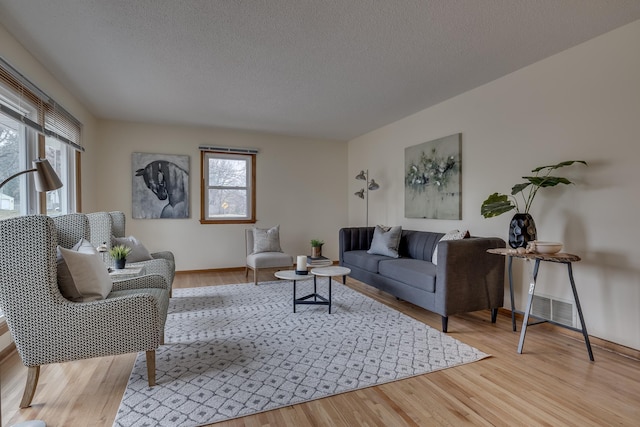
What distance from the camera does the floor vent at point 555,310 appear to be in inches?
110

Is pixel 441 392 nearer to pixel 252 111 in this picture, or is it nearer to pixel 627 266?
pixel 627 266

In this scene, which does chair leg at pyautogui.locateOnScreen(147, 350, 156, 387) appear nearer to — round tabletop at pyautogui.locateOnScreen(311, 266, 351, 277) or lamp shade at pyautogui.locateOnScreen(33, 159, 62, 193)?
lamp shade at pyautogui.locateOnScreen(33, 159, 62, 193)

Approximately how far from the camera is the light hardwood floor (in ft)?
5.59

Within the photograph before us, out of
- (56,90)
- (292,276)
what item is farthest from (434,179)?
(56,90)

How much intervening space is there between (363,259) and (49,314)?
10.5 feet

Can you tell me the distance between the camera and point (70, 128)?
3.80 meters

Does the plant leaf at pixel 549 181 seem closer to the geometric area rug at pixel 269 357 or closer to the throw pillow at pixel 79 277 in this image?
the geometric area rug at pixel 269 357

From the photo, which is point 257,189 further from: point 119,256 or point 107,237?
point 119,256

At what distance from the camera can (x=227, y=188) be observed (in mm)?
5645

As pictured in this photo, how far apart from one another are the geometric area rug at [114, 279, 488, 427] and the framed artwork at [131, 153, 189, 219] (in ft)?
7.02

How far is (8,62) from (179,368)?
2589 mm

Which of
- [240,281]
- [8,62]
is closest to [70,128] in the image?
[8,62]

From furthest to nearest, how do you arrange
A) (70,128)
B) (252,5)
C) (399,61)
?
(70,128) → (399,61) → (252,5)

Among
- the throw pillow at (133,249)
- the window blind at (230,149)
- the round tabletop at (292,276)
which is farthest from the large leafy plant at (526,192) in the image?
the window blind at (230,149)
